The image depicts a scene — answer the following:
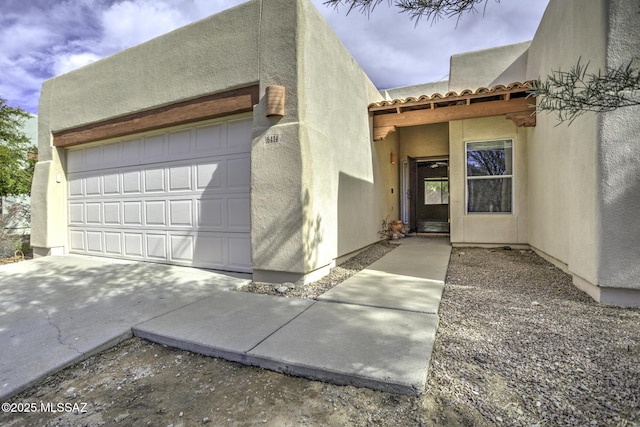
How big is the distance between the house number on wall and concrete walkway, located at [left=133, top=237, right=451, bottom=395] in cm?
215

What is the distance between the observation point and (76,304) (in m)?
3.71

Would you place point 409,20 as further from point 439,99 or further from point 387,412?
point 439,99

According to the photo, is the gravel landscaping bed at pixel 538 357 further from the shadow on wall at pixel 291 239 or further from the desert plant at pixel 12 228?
the desert plant at pixel 12 228

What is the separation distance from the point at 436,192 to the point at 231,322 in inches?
562

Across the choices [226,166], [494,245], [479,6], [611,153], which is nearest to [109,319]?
[226,166]

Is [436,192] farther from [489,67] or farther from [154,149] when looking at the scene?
[154,149]

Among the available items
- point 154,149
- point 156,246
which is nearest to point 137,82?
point 154,149

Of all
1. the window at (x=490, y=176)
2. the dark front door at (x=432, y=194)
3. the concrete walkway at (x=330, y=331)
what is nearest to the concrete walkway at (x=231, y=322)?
the concrete walkway at (x=330, y=331)

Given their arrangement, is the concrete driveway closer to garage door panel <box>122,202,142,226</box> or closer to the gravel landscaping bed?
garage door panel <box>122,202,142,226</box>

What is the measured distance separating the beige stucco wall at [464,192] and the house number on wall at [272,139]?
4.93 meters

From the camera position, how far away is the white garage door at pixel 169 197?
5.06m

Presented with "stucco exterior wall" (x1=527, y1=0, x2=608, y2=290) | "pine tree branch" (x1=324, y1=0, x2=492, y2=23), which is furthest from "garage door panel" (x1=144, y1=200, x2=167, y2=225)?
"stucco exterior wall" (x1=527, y1=0, x2=608, y2=290)

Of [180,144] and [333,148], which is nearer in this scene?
[333,148]

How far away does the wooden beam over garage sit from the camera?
15.6 feet
